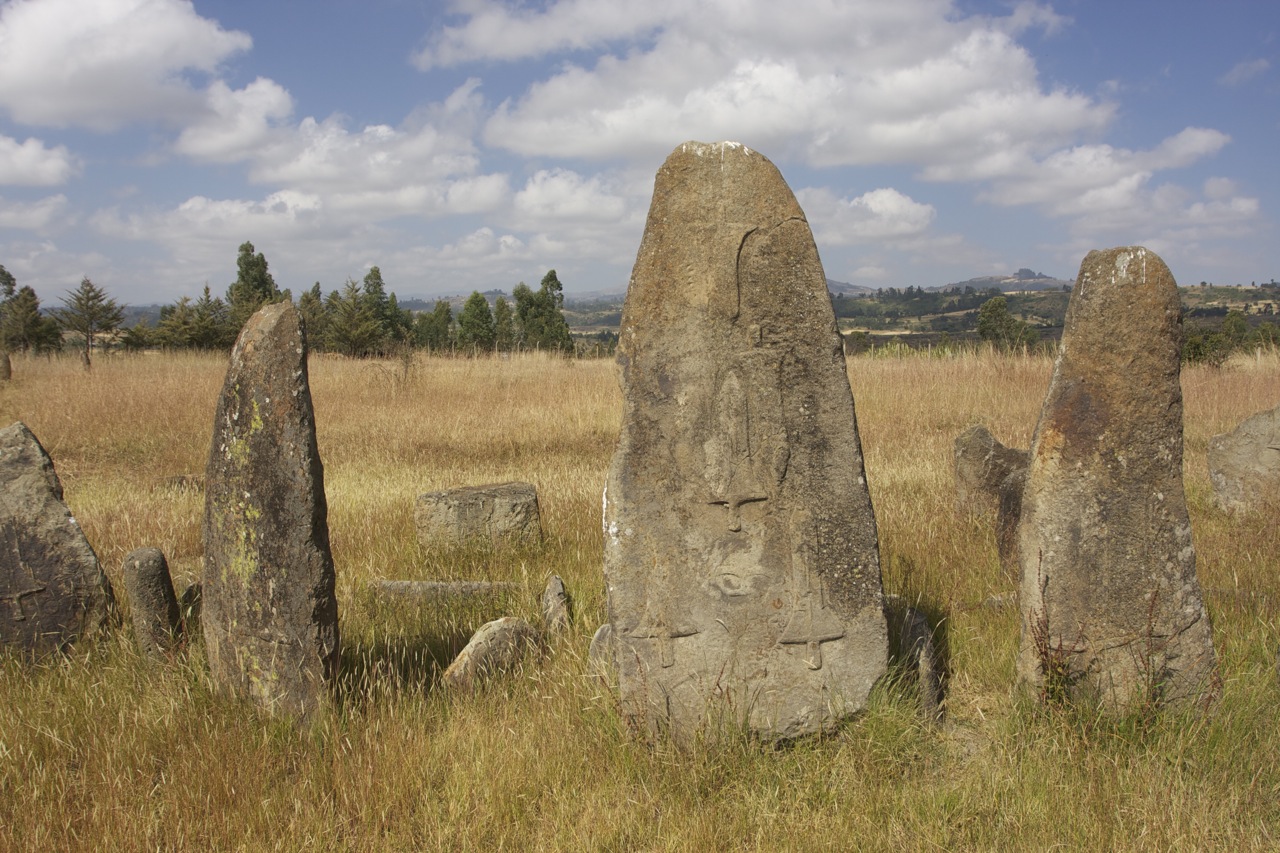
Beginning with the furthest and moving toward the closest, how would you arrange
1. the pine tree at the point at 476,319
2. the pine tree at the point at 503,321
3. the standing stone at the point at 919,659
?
the pine tree at the point at 476,319
the pine tree at the point at 503,321
the standing stone at the point at 919,659

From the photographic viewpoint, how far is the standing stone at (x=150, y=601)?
4.09 m

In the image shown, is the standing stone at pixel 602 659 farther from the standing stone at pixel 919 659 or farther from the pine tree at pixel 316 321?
the pine tree at pixel 316 321

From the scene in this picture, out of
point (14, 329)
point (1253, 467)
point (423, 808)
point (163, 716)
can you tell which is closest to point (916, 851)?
point (423, 808)

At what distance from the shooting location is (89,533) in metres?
6.72

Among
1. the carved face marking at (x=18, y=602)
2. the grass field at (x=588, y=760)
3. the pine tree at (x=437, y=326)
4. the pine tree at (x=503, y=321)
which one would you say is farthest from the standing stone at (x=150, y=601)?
the pine tree at (x=437, y=326)

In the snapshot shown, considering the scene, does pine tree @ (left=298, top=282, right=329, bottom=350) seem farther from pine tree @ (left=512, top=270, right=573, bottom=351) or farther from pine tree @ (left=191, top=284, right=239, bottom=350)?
pine tree @ (left=512, top=270, right=573, bottom=351)

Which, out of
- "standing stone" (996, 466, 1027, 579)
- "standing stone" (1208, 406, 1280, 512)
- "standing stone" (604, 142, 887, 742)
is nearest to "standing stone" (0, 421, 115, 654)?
"standing stone" (604, 142, 887, 742)

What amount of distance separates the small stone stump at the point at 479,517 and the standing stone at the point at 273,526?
293cm

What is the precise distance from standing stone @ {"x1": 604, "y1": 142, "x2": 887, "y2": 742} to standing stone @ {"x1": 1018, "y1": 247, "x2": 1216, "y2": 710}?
0.75 meters

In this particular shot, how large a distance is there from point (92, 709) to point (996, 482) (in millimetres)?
5972

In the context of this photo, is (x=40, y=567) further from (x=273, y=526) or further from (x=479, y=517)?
(x=479, y=517)

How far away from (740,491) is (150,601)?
291 centimetres

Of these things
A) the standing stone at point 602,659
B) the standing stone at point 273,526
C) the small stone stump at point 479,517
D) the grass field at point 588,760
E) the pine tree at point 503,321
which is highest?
the pine tree at point 503,321

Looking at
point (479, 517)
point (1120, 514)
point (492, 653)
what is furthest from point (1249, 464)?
point (492, 653)
